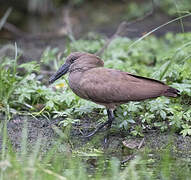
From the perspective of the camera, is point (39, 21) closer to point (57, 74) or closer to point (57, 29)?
point (57, 29)

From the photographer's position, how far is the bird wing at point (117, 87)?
4.71 meters

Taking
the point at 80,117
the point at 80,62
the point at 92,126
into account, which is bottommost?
the point at 92,126

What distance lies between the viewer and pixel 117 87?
479 centimetres

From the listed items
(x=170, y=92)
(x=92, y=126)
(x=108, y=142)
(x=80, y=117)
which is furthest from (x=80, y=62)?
(x=170, y=92)

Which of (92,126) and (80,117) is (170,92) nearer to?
(92,126)

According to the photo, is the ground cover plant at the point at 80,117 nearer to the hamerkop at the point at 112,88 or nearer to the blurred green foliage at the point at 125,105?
the blurred green foliage at the point at 125,105

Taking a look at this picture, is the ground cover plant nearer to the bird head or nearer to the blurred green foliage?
the blurred green foliage

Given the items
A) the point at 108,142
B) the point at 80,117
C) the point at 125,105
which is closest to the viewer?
the point at 108,142

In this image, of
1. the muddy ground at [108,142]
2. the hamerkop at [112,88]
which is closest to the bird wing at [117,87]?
the hamerkop at [112,88]

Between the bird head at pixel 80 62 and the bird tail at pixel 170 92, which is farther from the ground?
the bird head at pixel 80 62

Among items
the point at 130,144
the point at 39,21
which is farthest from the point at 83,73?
the point at 39,21

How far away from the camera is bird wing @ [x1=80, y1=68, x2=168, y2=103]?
4.71m

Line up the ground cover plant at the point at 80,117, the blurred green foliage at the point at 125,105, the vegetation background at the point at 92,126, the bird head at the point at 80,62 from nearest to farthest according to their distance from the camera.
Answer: the ground cover plant at the point at 80,117 < the vegetation background at the point at 92,126 < the blurred green foliage at the point at 125,105 < the bird head at the point at 80,62

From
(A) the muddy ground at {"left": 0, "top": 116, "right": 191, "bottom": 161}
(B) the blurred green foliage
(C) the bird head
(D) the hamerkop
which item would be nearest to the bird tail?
(D) the hamerkop
